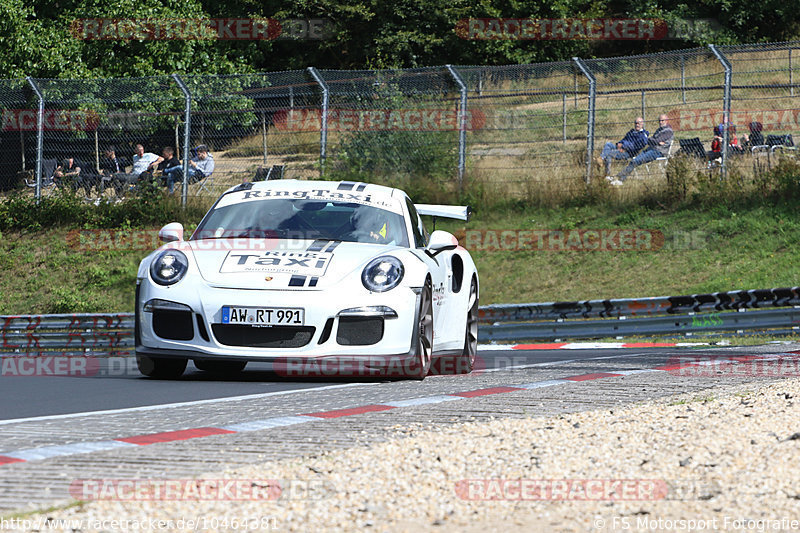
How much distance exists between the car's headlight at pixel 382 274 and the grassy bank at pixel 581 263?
1018 cm

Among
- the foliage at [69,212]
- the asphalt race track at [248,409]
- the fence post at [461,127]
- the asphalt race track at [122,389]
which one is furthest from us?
the foliage at [69,212]

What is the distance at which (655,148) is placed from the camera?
20703mm

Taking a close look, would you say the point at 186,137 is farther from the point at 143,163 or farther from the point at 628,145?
the point at 628,145

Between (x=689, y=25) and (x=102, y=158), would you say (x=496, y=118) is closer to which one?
(x=102, y=158)

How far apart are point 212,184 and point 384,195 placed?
1362 cm

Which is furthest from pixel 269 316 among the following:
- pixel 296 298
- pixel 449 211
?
pixel 449 211

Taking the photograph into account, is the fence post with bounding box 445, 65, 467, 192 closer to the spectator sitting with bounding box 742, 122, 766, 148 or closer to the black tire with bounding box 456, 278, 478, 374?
the spectator sitting with bounding box 742, 122, 766, 148

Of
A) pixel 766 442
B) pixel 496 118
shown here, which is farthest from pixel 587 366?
pixel 496 118

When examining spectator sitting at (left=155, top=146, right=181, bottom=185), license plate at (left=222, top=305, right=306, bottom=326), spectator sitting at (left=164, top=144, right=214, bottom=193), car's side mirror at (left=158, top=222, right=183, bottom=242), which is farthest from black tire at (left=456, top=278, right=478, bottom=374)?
spectator sitting at (left=155, top=146, right=181, bottom=185)

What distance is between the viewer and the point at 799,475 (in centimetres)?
409

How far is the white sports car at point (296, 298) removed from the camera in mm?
7625

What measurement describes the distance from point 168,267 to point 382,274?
4.72 ft

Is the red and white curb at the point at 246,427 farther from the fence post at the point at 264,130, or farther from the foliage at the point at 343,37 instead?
the foliage at the point at 343,37

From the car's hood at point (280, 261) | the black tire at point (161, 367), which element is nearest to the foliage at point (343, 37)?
the black tire at point (161, 367)
